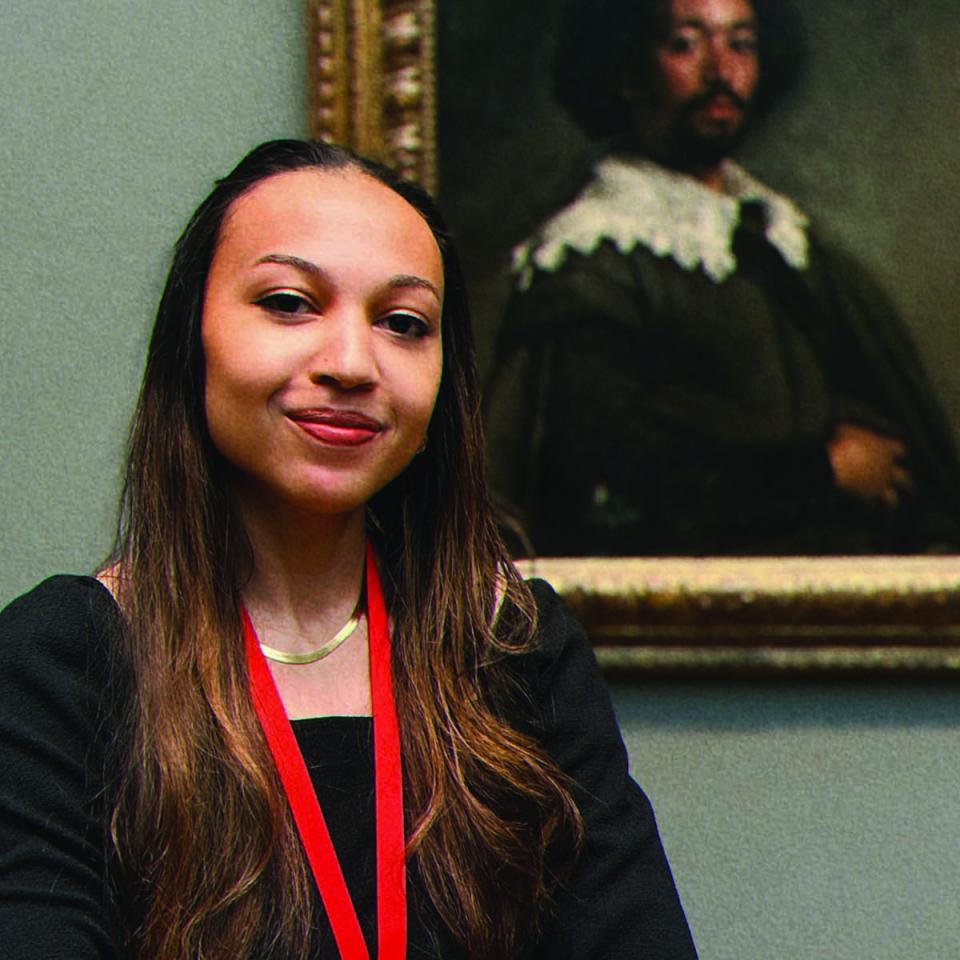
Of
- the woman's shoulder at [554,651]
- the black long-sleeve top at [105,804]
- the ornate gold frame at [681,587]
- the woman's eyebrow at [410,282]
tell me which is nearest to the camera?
the black long-sleeve top at [105,804]

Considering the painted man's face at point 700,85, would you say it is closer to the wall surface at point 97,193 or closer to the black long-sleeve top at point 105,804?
the wall surface at point 97,193

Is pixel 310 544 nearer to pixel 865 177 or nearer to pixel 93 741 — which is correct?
pixel 93 741

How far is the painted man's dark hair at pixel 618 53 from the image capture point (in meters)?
1.56

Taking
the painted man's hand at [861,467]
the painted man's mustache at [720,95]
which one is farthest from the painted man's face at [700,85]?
the painted man's hand at [861,467]

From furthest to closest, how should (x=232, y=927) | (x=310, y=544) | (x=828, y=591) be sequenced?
1. (x=828, y=591)
2. (x=310, y=544)
3. (x=232, y=927)

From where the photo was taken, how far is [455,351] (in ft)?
3.79

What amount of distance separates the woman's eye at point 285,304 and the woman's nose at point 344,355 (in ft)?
0.07

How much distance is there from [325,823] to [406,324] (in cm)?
40

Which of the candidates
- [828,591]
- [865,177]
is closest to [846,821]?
[828,591]

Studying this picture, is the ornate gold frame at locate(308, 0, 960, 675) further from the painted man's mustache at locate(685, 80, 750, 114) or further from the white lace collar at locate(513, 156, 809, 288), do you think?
the painted man's mustache at locate(685, 80, 750, 114)

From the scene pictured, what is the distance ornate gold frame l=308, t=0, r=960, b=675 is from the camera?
1550mm

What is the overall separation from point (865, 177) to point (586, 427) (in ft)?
1.50

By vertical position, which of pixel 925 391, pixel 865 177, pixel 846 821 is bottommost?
pixel 846 821

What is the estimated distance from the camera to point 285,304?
3.23ft
